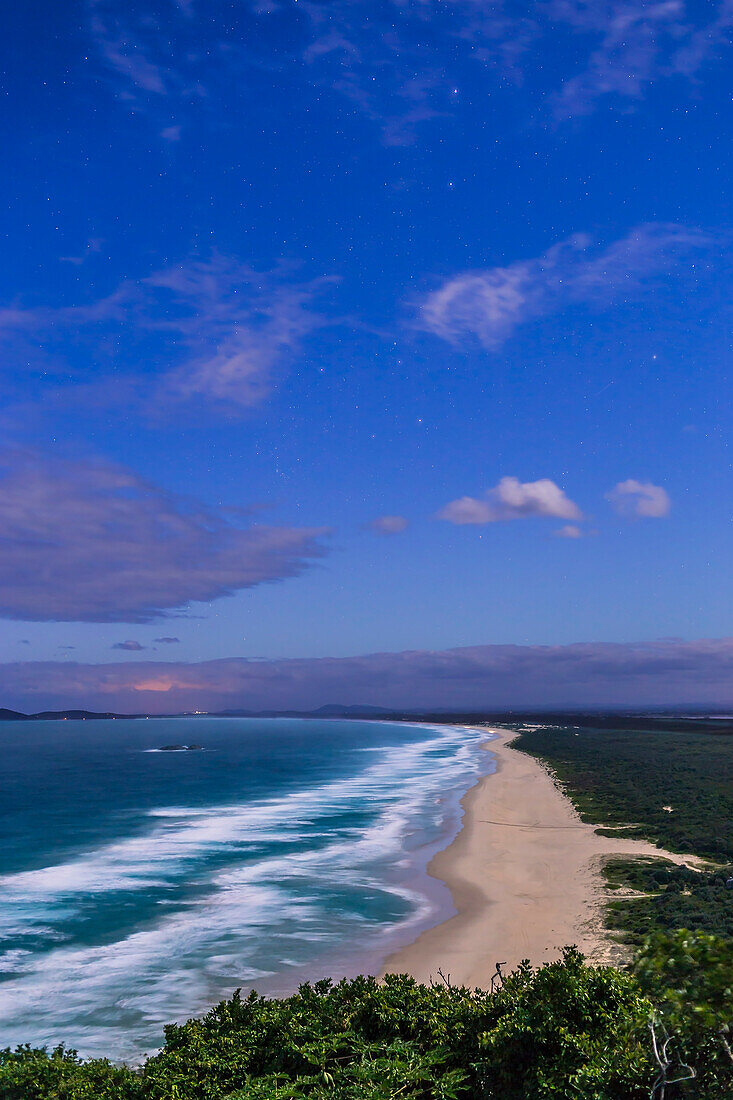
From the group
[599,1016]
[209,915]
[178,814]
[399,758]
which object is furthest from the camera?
[399,758]

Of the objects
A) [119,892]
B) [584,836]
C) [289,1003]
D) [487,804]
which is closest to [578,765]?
[487,804]

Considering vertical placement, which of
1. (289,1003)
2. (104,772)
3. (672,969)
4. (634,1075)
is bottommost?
(104,772)

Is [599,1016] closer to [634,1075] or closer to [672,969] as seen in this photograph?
[634,1075]

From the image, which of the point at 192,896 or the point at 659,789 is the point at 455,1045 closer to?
the point at 192,896

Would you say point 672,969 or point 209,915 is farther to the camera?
point 209,915

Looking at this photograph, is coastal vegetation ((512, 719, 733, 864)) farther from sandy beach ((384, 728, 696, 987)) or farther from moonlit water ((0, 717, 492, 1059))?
moonlit water ((0, 717, 492, 1059))

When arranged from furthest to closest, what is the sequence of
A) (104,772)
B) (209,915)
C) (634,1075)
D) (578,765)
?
(104,772) → (578,765) → (209,915) → (634,1075)

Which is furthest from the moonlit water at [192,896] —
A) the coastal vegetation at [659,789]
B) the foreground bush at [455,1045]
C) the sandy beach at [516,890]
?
the coastal vegetation at [659,789]
